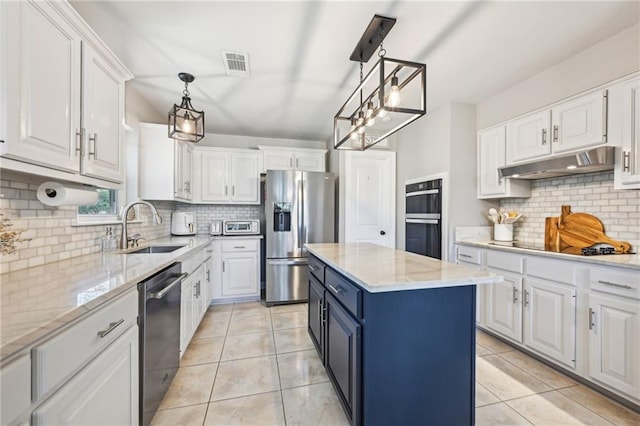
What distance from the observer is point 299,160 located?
4141mm

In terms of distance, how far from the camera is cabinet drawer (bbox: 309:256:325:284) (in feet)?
6.63

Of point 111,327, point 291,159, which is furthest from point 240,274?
point 111,327

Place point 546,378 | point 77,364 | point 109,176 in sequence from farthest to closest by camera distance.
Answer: point 546,378, point 109,176, point 77,364

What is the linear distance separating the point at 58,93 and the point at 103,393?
4.39 feet

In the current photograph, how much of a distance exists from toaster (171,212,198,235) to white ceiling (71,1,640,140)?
1.49 metres

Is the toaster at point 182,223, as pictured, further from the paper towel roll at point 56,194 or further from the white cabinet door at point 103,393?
the white cabinet door at point 103,393

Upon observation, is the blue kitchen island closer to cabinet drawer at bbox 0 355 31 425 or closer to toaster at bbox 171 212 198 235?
cabinet drawer at bbox 0 355 31 425

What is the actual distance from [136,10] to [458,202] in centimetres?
329

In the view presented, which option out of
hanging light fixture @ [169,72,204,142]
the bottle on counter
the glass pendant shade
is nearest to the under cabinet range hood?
the glass pendant shade

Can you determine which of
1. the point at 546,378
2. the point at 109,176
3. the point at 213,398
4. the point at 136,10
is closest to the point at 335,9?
the point at 136,10

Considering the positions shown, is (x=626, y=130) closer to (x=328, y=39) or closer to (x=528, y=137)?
(x=528, y=137)

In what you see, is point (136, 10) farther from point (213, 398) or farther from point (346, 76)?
point (213, 398)

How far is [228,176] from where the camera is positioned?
12.9 ft

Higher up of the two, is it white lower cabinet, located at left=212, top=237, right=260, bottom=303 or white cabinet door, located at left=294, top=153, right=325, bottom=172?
white cabinet door, located at left=294, top=153, right=325, bottom=172
